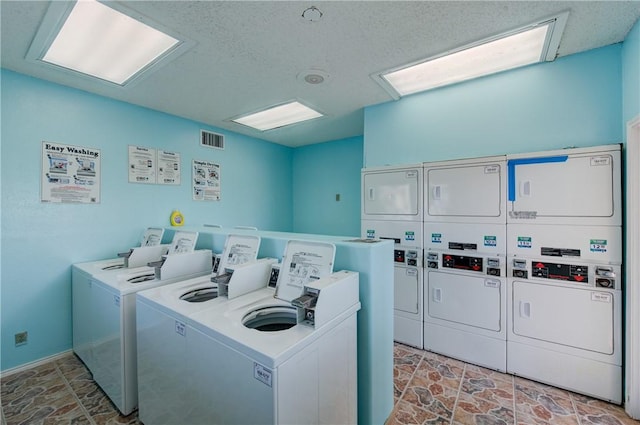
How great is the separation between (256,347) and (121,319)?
135 cm

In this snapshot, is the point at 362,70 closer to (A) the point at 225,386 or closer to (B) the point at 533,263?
(B) the point at 533,263

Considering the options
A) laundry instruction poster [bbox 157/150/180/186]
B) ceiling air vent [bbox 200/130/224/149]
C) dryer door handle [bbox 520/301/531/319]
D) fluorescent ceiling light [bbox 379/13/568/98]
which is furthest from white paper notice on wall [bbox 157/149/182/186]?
dryer door handle [bbox 520/301/531/319]

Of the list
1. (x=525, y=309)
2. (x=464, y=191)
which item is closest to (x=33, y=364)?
(x=464, y=191)

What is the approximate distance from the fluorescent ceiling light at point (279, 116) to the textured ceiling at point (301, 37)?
0.40 metres

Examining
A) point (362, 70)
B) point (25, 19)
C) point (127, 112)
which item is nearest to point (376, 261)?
point (362, 70)

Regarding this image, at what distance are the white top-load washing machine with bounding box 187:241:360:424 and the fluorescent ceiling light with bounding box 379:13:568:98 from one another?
196cm

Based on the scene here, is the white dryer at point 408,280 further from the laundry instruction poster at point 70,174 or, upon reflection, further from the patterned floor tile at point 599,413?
the laundry instruction poster at point 70,174

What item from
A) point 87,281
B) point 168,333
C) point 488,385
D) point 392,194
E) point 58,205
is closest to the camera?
point 168,333

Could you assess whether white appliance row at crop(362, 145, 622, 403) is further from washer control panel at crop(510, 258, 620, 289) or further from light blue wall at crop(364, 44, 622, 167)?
light blue wall at crop(364, 44, 622, 167)

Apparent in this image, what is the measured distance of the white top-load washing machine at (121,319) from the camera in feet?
6.14

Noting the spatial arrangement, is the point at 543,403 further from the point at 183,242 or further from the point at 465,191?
the point at 183,242

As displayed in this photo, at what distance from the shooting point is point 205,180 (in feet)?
12.6

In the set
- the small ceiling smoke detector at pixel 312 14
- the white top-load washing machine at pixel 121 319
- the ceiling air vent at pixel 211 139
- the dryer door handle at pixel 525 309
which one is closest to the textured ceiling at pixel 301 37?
the small ceiling smoke detector at pixel 312 14

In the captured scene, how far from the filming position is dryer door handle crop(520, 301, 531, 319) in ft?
7.31
